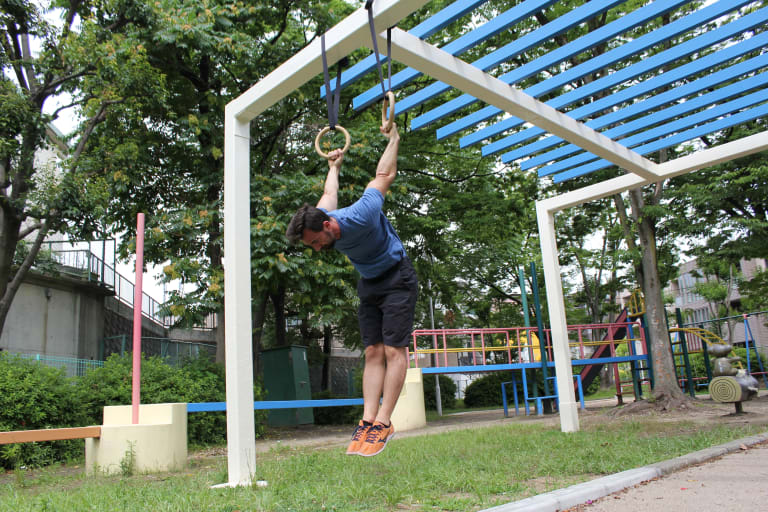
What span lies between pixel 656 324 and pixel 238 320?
9084mm

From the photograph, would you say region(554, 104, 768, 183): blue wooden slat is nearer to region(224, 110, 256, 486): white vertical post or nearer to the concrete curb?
the concrete curb

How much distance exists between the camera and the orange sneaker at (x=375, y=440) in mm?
3486

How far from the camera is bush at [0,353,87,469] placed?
284 inches

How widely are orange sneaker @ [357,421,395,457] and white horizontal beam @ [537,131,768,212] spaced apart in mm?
4813

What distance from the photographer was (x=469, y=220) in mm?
15094

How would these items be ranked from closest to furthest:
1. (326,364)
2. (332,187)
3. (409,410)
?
(332,187)
(409,410)
(326,364)

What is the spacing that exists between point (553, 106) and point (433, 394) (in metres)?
15.4

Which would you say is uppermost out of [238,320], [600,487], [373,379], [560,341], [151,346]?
[151,346]

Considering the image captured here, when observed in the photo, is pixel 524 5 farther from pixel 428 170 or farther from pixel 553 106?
pixel 428 170

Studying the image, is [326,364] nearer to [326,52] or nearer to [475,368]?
[475,368]

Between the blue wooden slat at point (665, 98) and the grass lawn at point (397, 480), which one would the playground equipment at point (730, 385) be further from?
the blue wooden slat at point (665, 98)

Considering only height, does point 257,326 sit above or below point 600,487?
above

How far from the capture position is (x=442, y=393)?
2050cm

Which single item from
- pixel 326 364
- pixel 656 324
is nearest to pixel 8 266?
pixel 656 324
